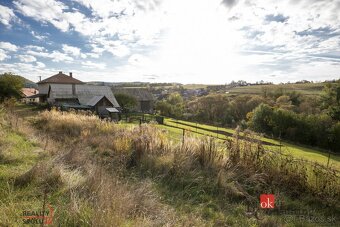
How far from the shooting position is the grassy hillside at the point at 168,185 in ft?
11.8

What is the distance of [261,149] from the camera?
21.2ft

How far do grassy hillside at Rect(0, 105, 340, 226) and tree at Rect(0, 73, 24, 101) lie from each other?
3749cm

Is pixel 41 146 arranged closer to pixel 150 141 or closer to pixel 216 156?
pixel 150 141

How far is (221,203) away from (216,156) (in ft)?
5.82

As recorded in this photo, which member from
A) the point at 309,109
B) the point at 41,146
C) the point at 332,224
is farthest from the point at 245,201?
the point at 309,109

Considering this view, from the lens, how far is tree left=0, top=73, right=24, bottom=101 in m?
38.3

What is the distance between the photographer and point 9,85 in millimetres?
38812

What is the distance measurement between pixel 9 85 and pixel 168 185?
42774mm

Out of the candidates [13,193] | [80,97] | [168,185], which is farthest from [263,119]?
[13,193]

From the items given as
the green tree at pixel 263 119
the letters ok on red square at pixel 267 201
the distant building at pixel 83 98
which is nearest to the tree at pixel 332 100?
the green tree at pixel 263 119

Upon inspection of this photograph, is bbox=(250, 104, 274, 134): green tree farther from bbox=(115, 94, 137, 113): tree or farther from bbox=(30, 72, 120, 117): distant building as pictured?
bbox=(115, 94, 137, 113): tree

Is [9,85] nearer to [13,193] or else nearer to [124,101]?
[124,101]

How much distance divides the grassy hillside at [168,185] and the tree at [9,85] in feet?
123

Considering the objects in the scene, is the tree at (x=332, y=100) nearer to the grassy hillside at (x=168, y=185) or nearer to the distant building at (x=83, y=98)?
the distant building at (x=83, y=98)
